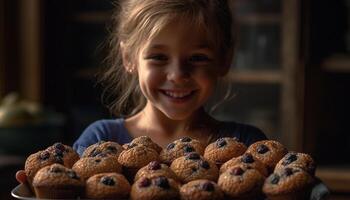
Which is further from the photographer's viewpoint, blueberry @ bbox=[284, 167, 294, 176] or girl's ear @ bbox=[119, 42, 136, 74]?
girl's ear @ bbox=[119, 42, 136, 74]

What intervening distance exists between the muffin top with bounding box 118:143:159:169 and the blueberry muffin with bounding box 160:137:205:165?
14mm

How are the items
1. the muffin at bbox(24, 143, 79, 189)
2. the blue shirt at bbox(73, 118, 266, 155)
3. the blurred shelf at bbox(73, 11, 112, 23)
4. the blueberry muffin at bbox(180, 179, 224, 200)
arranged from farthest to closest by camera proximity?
the blurred shelf at bbox(73, 11, 112, 23) → the blue shirt at bbox(73, 118, 266, 155) → the muffin at bbox(24, 143, 79, 189) → the blueberry muffin at bbox(180, 179, 224, 200)

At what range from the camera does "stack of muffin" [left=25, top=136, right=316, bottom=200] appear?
0.88 metres

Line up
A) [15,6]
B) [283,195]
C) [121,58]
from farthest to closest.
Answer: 1. [15,6]
2. [121,58]
3. [283,195]

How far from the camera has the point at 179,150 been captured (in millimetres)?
1008

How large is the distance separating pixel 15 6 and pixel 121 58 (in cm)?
140

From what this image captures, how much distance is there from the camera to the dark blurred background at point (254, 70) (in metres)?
2.71

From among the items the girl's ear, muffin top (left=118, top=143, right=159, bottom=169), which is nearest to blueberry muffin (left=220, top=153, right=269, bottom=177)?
muffin top (left=118, top=143, right=159, bottom=169)

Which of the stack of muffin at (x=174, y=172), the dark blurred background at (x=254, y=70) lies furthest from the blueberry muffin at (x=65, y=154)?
the dark blurred background at (x=254, y=70)

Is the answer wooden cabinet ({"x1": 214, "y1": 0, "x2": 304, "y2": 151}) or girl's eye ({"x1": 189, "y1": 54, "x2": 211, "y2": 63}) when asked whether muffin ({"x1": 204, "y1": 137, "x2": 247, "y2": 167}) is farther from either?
wooden cabinet ({"x1": 214, "y1": 0, "x2": 304, "y2": 151})

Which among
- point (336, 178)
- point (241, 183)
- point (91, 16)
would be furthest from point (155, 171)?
point (91, 16)

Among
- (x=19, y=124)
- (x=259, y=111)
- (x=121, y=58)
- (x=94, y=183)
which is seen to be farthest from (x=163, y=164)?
(x=259, y=111)

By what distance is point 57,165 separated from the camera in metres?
0.92

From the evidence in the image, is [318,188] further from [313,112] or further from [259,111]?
[259,111]
